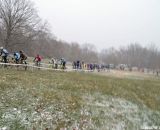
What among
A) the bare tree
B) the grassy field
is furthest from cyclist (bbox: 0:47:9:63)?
the bare tree

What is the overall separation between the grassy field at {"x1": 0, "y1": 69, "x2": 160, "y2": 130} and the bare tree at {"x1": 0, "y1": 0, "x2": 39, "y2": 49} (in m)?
31.7

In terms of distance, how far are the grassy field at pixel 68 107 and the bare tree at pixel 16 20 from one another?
31661 mm

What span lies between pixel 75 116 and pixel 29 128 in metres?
3.59

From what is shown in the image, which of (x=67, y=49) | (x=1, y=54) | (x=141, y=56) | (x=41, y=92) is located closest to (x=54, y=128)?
(x=41, y=92)

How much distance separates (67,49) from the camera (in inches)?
5517

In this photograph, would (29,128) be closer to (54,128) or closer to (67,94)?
(54,128)

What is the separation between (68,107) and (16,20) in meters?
41.0

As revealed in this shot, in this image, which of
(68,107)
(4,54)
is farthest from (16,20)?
(68,107)

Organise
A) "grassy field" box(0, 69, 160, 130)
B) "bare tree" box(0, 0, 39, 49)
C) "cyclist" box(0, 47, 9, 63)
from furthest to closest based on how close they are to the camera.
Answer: "bare tree" box(0, 0, 39, 49) → "cyclist" box(0, 47, 9, 63) → "grassy field" box(0, 69, 160, 130)

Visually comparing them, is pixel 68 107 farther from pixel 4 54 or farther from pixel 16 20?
pixel 16 20

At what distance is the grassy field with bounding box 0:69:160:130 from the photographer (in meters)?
18.0

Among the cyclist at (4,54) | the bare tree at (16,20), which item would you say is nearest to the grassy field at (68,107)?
the cyclist at (4,54)

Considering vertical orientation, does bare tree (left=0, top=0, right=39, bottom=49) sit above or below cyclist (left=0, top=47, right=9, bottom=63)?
above

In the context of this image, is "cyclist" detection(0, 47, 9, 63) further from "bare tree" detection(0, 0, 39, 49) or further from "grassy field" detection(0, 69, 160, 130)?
"bare tree" detection(0, 0, 39, 49)
